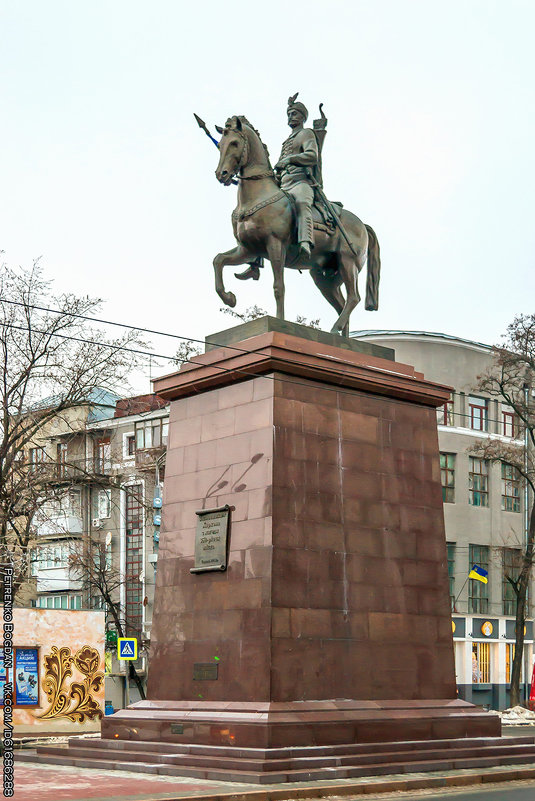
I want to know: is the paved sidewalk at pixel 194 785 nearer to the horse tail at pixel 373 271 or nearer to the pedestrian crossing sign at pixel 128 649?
the horse tail at pixel 373 271

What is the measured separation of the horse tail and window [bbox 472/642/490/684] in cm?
3242

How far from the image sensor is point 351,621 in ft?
53.6

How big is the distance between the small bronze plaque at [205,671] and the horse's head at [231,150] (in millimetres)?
7006

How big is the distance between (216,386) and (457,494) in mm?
33970

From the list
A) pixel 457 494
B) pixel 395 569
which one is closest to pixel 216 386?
pixel 395 569

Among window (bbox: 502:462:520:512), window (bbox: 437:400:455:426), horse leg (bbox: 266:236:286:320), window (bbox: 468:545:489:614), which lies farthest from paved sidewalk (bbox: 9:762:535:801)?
window (bbox: 502:462:520:512)

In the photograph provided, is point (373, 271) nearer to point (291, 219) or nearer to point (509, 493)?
point (291, 219)

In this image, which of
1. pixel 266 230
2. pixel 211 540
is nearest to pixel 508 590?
pixel 266 230

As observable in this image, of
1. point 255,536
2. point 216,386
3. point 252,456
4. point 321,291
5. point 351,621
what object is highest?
point 321,291

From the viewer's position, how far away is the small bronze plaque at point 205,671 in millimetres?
15969

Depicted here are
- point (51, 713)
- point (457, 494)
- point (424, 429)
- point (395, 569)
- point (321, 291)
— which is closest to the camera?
point (395, 569)

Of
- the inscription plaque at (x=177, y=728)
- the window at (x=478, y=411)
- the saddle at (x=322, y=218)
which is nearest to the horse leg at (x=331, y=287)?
the saddle at (x=322, y=218)

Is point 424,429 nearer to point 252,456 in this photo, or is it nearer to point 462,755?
point 252,456

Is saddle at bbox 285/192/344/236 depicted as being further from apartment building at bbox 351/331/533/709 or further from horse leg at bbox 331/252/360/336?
apartment building at bbox 351/331/533/709
